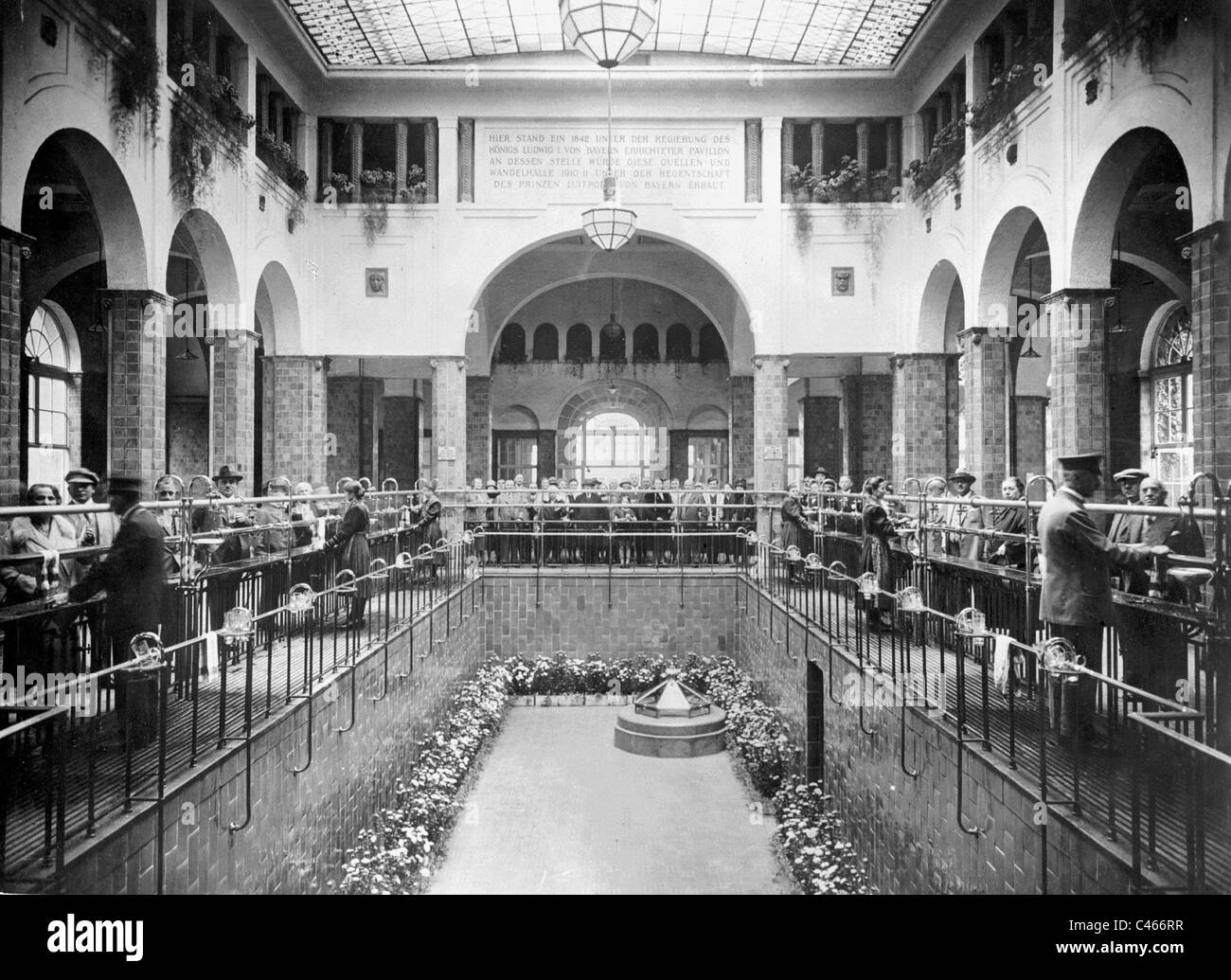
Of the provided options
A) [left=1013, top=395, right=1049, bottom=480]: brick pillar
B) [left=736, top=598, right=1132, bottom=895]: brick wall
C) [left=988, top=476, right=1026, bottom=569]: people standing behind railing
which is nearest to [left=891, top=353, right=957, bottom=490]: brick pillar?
[left=1013, top=395, right=1049, bottom=480]: brick pillar

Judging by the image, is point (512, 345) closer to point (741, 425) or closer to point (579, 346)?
point (579, 346)

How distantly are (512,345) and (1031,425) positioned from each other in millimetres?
12575

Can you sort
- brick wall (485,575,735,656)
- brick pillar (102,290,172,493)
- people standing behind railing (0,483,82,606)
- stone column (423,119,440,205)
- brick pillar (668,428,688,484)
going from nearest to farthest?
1. people standing behind railing (0,483,82,606)
2. brick pillar (102,290,172,493)
3. brick wall (485,575,735,656)
4. stone column (423,119,440,205)
5. brick pillar (668,428,688,484)

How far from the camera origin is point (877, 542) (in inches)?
326

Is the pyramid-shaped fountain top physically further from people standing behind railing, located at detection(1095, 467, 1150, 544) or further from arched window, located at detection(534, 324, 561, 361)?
arched window, located at detection(534, 324, 561, 361)

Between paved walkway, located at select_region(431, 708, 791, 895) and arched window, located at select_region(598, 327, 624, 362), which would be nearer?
paved walkway, located at select_region(431, 708, 791, 895)

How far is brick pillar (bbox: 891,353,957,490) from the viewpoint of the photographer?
14.9 m

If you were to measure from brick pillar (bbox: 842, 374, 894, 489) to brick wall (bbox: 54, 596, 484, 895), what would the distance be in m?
12.7

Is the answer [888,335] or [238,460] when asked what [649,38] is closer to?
[888,335]

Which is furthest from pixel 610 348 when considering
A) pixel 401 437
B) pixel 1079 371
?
pixel 1079 371

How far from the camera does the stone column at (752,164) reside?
1578 cm

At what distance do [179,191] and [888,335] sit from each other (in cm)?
1094

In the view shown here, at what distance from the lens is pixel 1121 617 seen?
523 cm

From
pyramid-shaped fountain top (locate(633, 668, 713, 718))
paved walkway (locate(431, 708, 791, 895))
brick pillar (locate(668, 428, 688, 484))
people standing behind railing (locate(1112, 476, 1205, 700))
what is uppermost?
brick pillar (locate(668, 428, 688, 484))
